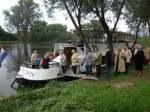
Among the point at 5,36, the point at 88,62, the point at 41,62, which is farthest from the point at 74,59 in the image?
the point at 5,36

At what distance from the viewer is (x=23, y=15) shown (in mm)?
108000

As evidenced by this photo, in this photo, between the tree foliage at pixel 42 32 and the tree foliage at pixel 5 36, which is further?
the tree foliage at pixel 5 36

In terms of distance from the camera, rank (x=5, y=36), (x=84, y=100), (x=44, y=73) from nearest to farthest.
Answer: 1. (x=84, y=100)
2. (x=44, y=73)
3. (x=5, y=36)

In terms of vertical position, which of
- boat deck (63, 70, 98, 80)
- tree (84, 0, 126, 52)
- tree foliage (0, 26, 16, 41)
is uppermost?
tree foliage (0, 26, 16, 41)

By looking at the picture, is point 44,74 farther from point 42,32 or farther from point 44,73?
point 42,32

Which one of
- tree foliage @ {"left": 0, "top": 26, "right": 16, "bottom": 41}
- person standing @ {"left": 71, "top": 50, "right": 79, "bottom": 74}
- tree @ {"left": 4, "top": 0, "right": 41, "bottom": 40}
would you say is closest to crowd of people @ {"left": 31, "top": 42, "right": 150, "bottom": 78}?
person standing @ {"left": 71, "top": 50, "right": 79, "bottom": 74}

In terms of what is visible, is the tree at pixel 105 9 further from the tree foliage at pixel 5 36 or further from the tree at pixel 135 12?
the tree foliage at pixel 5 36

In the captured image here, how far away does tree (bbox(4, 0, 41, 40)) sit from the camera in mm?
106250

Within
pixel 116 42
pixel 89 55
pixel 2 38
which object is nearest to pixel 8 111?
pixel 89 55

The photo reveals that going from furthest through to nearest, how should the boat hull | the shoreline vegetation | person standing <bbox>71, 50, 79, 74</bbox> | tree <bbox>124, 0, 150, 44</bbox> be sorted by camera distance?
tree <bbox>124, 0, 150, 44</bbox>
the boat hull
person standing <bbox>71, 50, 79, 74</bbox>
the shoreline vegetation

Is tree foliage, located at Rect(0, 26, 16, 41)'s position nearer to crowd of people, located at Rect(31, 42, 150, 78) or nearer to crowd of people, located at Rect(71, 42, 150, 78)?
crowd of people, located at Rect(31, 42, 150, 78)

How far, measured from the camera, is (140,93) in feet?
46.1

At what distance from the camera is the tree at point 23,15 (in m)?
106

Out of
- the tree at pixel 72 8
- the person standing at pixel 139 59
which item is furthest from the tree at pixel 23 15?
the person standing at pixel 139 59
